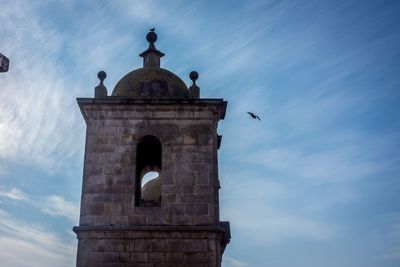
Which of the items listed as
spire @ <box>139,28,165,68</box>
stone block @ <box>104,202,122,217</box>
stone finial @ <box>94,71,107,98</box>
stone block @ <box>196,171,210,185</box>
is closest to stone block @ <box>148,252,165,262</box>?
stone block @ <box>104,202,122,217</box>

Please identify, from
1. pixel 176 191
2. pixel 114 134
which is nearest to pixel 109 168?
pixel 114 134

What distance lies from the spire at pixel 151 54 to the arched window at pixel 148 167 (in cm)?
239

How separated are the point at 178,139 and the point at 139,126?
40.0 inches

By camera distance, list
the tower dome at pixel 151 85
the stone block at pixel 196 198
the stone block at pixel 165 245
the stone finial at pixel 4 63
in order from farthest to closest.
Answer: the tower dome at pixel 151 85, the stone finial at pixel 4 63, the stone block at pixel 196 198, the stone block at pixel 165 245

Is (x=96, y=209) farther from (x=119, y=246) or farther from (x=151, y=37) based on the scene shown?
(x=151, y=37)

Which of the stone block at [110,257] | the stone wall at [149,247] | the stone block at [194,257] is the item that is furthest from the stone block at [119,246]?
the stone block at [194,257]

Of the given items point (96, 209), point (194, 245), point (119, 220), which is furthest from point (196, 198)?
point (96, 209)

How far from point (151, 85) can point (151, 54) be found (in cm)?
164

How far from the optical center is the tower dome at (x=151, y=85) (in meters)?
13.0

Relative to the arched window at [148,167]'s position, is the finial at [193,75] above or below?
above

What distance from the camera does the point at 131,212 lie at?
1136 cm

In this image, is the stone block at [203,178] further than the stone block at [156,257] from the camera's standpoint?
Yes

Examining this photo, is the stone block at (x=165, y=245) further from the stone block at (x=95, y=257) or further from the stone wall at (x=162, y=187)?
the stone block at (x=95, y=257)

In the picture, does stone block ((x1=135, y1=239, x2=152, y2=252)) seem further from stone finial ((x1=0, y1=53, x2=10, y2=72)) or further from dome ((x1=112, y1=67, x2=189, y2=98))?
stone finial ((x1=0, y1=53, x2=10, y2=72))
